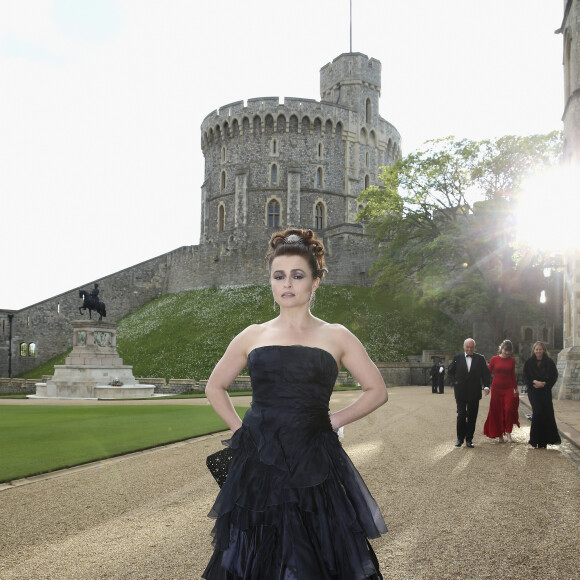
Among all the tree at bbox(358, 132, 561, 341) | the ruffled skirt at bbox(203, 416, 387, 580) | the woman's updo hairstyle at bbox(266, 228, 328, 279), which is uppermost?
the tree at bbox(358, 132, 561, 341)

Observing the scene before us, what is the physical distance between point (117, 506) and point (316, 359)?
3863mm

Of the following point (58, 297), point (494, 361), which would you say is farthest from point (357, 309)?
point (494, 361)

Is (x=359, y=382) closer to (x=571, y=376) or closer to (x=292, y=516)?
(x=292, y=516)

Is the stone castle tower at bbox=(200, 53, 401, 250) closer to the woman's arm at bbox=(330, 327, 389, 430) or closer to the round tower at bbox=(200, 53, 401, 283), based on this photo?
the round tower at bbox=(200, 53, 401, 283)

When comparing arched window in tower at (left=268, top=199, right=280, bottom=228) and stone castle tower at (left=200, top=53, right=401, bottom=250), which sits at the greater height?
stone castle tower at (left=200, top=53, right=401, bottom=250)

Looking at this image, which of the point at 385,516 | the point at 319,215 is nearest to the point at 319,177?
the point at 319,215

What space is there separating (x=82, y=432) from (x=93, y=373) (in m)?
13.8

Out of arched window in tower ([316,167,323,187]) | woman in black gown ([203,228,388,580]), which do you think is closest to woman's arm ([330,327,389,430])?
woman in black gown ([203,228,388,580])

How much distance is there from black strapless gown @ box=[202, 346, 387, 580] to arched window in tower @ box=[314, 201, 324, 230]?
47.8 m

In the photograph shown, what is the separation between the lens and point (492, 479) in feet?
22.9

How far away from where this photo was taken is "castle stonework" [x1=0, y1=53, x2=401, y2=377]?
144 ft

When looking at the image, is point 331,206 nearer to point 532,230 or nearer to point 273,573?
point 532,230

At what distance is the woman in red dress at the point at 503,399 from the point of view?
1021 cm

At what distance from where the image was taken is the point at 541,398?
32.2 ft
